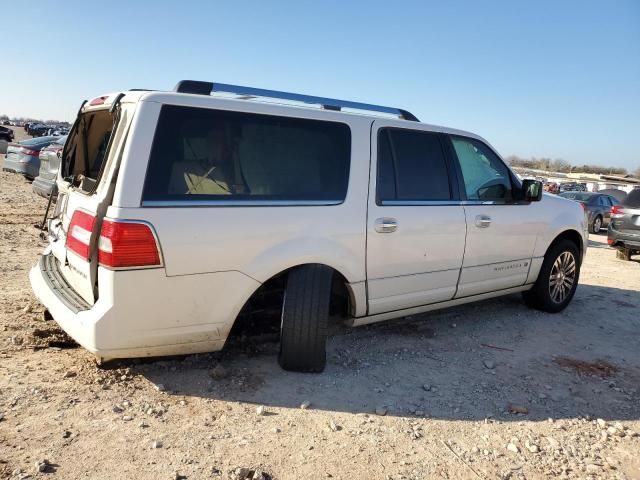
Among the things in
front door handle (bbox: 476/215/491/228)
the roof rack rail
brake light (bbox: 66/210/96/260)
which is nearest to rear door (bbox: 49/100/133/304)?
brake light (bbox: 66/210/96/260)

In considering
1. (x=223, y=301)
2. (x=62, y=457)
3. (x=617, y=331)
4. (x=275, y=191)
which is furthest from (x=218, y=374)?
(x=617, y=331)

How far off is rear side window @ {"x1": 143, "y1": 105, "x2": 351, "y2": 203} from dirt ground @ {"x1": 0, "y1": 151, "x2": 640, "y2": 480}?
1.32m

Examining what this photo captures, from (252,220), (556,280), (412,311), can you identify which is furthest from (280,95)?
(556,280)

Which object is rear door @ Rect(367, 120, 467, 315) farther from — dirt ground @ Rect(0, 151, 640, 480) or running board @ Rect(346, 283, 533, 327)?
dirt ground @ Rect(0, 151, 640, 480)

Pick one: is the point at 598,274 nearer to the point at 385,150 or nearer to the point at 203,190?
the point at 385,150

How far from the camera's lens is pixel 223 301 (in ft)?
10.5

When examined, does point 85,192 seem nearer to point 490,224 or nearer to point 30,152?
point 490,224

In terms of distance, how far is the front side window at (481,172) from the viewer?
15.1 ft

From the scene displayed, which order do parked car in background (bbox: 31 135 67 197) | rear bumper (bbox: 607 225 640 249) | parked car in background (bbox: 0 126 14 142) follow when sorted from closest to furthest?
parked car in background (bbox: 31 135 67 197) < rear bumper (bbox: 607 225 640 249) < parked car in background (bbox: 0 126 14 142)

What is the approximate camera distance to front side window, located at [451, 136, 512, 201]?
4609 millimetres

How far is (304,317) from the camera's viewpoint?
348 centimetres

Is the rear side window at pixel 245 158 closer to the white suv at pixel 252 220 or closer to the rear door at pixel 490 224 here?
the white suv at pixel 252 220

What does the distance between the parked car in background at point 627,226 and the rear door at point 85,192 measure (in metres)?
10.1

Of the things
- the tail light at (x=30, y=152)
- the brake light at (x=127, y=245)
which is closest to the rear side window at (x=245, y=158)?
the brake light at (x=127, y=245)
